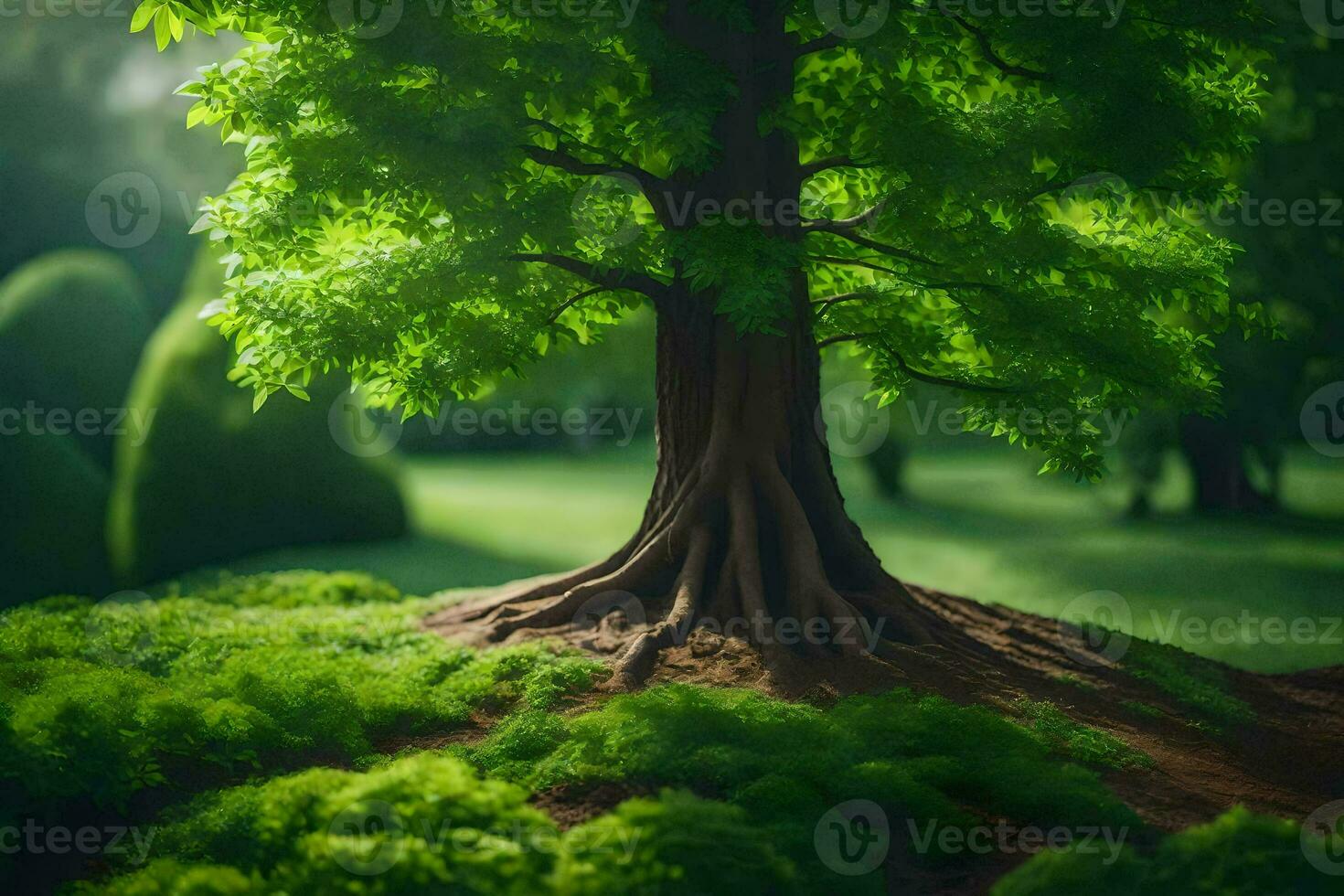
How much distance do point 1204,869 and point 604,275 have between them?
5.70 metres

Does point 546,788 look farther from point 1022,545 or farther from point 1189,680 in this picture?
point 1022,545

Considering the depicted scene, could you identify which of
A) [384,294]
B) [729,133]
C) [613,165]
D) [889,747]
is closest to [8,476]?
[384,294]

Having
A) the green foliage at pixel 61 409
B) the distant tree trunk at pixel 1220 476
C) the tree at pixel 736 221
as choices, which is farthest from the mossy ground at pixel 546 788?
the distant tree trunk at pixel 1220 476

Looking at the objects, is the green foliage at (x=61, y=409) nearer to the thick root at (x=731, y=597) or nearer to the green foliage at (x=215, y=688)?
the green foliage at (x=215, y=688)

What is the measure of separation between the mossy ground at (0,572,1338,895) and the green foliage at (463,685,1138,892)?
1 centimetres

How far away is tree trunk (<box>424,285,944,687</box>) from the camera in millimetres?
8461

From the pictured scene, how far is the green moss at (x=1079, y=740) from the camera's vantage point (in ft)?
22.6

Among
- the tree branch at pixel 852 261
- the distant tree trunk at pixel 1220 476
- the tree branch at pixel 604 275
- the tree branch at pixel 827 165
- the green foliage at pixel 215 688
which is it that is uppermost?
the tree branch at pixel 827 165

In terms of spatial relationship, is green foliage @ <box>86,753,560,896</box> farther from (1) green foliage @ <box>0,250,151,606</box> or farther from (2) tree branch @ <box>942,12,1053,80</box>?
(1) green foliage @ <box>0,250,151,606</box>

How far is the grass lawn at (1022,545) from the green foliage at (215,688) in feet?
13.7

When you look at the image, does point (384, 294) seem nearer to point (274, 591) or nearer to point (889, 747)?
point (889, 747)

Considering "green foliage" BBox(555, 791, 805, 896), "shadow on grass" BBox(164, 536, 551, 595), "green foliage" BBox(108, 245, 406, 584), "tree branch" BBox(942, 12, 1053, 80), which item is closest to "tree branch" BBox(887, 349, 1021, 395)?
"tree branch" BBox(942, 12, 1053, 80)

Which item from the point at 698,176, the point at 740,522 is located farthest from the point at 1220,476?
the point at 698,176

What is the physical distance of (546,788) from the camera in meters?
6.09
